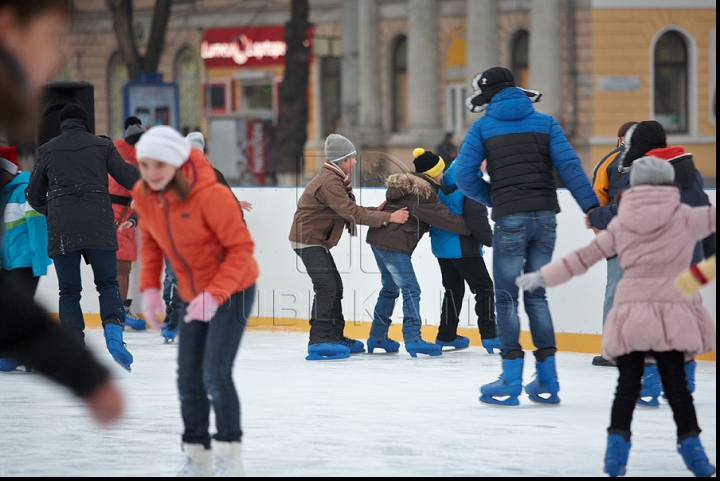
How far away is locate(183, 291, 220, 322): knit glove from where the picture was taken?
4.61 meters

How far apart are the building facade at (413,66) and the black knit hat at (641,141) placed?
1313 cm

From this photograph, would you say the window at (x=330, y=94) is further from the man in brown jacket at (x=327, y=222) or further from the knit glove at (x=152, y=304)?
the knit glove at (x=152, y=304)

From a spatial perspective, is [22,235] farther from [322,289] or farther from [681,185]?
[681,185]

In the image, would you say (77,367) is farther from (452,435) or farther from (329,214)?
(329,214)

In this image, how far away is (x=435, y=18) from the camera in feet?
97.8

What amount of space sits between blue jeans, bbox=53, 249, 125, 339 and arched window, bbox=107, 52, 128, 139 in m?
27.6

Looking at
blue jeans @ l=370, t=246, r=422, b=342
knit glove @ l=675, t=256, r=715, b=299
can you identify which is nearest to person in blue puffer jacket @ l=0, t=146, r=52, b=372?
blue jeans @ l=370, t=246, r=422, b=342

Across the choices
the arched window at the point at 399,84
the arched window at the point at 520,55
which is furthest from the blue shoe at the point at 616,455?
the arched window at the point at 399,84

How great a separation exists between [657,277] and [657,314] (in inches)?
5.9

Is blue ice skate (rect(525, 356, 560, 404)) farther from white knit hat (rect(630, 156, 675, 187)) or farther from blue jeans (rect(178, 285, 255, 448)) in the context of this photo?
blue jeans (rect(178, 285, 255, 448))

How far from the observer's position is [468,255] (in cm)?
898

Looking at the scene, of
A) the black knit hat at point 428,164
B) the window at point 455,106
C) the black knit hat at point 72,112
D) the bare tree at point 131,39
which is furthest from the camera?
Result: the window at point 455,106

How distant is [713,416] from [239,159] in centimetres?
2343

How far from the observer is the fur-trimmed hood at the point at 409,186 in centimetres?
880
